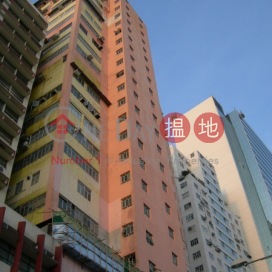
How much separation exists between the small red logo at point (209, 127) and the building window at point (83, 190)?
6603 cm

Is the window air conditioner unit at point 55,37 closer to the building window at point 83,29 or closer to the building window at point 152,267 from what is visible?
the building window at point 83,29

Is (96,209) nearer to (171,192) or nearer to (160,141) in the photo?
(171,192)

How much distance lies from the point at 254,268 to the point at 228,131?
142 feet

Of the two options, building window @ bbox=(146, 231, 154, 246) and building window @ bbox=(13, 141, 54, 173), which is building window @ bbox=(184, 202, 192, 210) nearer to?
building window @ bbox=(146, 231, 154, 246)

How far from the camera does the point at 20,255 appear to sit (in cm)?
1958

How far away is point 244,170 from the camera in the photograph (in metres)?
105

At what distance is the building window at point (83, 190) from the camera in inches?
1137

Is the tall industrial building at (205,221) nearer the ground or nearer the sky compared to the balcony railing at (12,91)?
nearer the sky

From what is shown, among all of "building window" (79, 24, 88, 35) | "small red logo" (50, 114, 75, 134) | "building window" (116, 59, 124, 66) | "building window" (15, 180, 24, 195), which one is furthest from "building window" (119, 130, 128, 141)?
"building window" (79, 24, 88, 35)

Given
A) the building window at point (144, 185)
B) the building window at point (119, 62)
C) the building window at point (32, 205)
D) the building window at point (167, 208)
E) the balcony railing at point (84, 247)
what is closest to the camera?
the balcony railing at point (84, 247)

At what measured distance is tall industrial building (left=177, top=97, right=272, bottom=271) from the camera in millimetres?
86062

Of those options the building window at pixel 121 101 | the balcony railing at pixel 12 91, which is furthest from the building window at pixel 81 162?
the building window at pixel 121 101

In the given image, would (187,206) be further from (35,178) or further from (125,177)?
(35,178)

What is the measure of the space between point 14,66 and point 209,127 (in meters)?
65.2
